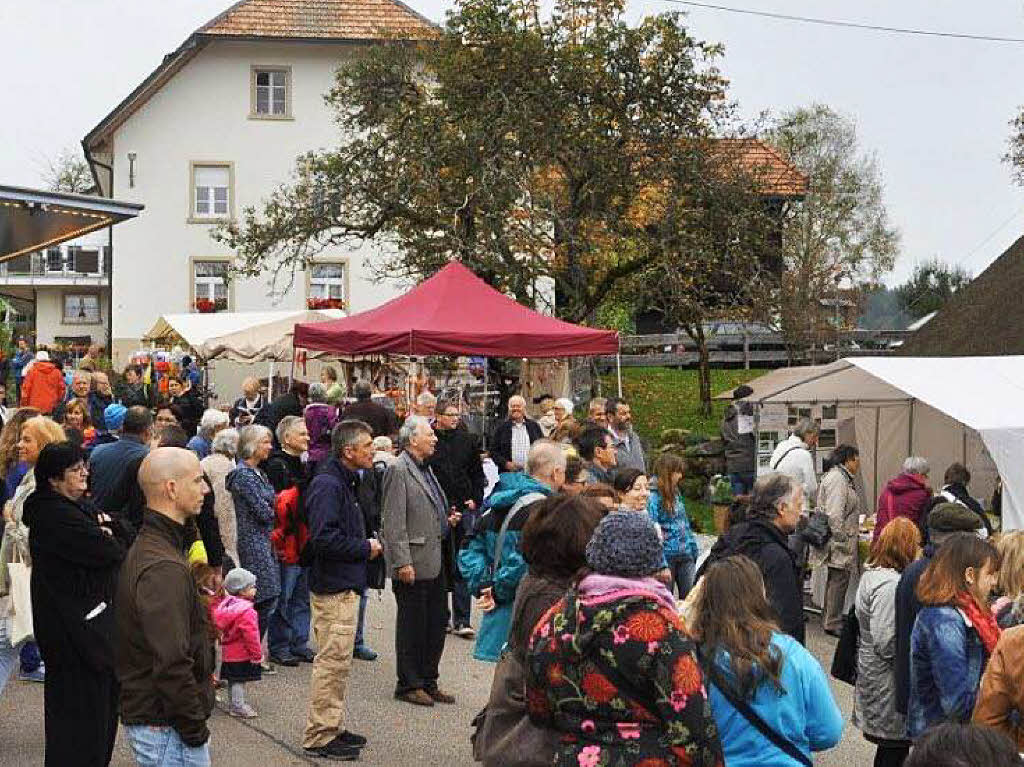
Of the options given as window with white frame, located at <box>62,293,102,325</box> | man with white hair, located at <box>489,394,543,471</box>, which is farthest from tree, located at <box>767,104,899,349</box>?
window with white frame, located at <box>62,293,102,325</box>

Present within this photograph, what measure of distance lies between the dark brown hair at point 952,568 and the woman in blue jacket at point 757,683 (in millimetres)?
1435

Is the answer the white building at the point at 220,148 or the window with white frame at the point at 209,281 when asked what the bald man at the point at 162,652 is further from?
the window with white frame at the point at 209,281

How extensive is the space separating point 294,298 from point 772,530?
3770cm

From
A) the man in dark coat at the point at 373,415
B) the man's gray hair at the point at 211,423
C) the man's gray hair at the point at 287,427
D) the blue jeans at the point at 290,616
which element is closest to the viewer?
the man's gray hair at the point at 287,427

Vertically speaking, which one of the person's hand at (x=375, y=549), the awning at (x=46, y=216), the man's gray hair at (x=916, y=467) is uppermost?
the awning at (x=46, y=216)

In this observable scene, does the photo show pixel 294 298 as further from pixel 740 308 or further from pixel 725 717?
pixel 725 717

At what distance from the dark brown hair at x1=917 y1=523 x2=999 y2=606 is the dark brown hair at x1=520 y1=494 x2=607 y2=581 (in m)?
1.61

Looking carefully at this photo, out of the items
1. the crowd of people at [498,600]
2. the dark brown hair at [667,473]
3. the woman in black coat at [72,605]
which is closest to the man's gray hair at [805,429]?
the crowd of people at [498,600]

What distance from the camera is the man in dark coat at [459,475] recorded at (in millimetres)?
11234

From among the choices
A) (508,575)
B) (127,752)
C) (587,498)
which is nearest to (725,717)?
(587,498)

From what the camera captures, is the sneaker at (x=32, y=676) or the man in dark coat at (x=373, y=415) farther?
the man in dark coat at (x=373, y=415)

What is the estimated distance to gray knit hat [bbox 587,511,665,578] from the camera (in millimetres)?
4062

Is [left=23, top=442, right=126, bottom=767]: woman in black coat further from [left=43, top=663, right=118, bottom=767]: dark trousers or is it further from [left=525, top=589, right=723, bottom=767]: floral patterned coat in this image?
[left=525, top=589, right=723, bottom=767]: floral patterned coat

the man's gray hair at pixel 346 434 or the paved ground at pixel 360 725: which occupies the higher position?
the man's gray hair at pixel 346 434
